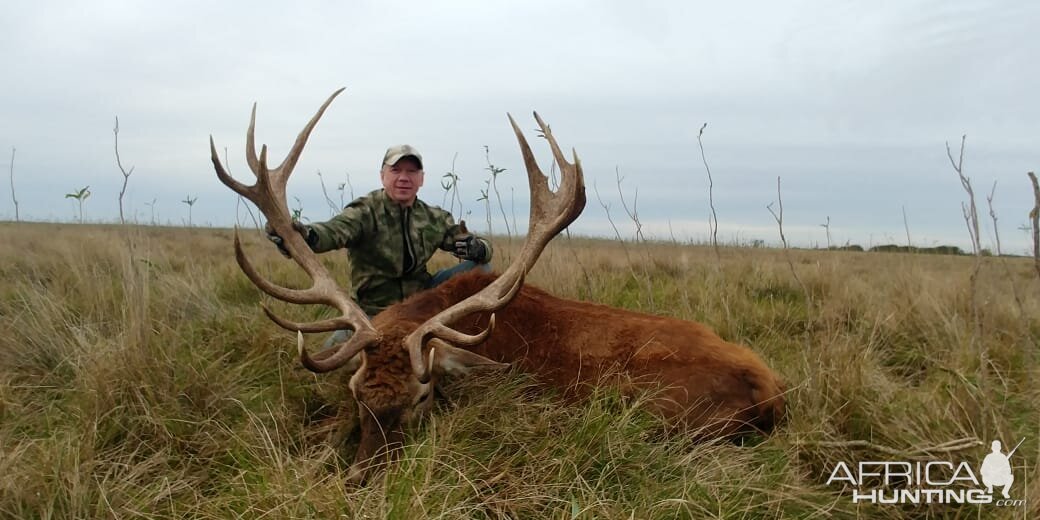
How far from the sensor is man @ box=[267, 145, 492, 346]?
15.6 feet

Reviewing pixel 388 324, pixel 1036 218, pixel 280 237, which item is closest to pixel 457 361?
pixel 388 324

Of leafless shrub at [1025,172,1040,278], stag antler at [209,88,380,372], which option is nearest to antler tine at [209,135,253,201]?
stag antler at [209,88,380,372]

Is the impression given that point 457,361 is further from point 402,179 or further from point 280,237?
point 402,179

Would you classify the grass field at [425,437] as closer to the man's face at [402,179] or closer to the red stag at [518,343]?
the red stag at [518,343]

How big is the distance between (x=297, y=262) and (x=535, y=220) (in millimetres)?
1495

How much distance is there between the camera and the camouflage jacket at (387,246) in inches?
189

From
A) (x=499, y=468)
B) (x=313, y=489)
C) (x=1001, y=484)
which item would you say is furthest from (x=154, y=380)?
(x=1001, y=484)

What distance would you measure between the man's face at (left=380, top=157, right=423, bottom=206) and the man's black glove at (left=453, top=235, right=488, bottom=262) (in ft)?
1.77

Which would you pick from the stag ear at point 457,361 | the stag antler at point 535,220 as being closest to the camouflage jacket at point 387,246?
the stag antler at point 535,220

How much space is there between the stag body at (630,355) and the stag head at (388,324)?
0.53 feet

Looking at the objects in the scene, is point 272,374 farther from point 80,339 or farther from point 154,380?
point 80,339

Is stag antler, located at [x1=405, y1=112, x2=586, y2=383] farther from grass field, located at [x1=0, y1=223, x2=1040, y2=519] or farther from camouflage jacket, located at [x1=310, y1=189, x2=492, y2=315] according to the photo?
camouflage jacket, located at [x1=310, y1=189, x2=492, y2=315]

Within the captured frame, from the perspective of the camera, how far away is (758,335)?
5.37 meters

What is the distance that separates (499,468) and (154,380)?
1824mm
